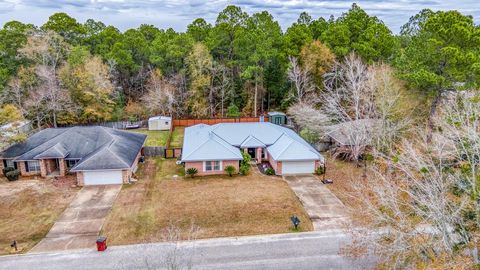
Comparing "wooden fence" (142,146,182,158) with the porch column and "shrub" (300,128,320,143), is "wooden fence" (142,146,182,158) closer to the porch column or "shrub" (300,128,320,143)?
the porch column

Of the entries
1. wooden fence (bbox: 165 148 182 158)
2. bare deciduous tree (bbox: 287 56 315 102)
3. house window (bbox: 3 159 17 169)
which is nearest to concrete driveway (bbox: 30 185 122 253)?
wooden fence (bbox: 165 148 182 158)

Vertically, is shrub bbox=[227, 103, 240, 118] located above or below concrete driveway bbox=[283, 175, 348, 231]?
above

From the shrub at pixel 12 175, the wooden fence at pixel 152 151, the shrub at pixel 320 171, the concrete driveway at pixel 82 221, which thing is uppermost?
the wooden fence at pixel 152 151

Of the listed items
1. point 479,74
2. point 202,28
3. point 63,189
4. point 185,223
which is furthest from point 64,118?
point 479,74

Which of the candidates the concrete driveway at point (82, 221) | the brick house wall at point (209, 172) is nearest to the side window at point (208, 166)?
the brick house wall at point (209, 172)

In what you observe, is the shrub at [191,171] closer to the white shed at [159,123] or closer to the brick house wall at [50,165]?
→ the brick house wall at [50,165]

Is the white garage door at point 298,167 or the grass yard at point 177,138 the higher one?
the grass yard at point 177,138
